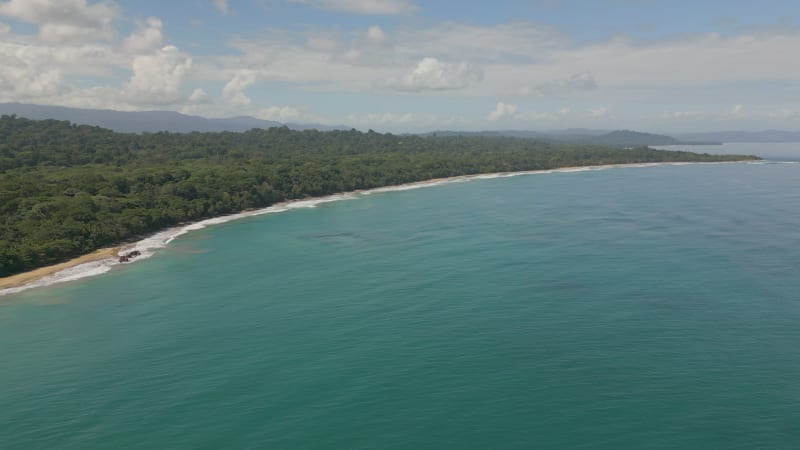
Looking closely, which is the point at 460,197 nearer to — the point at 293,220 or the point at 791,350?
the point at 293,220

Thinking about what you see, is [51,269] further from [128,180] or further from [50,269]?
[128,180]

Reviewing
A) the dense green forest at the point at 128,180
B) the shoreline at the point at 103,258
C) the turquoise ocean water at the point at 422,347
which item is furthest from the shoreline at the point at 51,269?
the turquoise ocean water at the point at 422,347

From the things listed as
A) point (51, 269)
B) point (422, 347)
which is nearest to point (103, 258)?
point (51, 269)

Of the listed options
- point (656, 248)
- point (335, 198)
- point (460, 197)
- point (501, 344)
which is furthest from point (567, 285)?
point (335, 198)

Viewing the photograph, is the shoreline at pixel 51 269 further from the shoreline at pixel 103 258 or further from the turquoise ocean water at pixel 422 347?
the turquoise ocean water at pixel 422 347

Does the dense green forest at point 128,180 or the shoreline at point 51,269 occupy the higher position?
the dense green forest at point 128,180

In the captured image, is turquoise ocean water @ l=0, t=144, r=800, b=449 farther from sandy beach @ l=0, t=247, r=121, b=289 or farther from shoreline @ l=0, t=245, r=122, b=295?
sandy beach @ l=0, t=247, r=121, b=289
